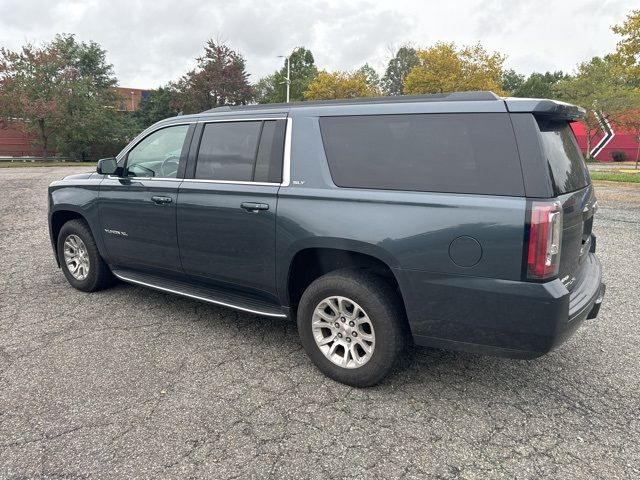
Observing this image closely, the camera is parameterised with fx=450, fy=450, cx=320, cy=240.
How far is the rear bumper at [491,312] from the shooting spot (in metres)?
2.32

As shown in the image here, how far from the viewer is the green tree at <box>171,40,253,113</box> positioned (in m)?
35.1

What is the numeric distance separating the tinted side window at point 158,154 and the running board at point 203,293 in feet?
3.01

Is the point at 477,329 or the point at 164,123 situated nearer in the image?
the point at 477,329

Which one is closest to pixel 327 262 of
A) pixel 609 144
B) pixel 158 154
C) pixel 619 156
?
pixel 158 154

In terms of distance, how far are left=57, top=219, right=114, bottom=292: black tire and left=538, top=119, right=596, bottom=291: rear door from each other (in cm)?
400

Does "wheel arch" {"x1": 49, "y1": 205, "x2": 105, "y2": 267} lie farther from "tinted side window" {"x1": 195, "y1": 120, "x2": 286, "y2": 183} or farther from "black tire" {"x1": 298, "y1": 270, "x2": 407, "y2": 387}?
"black tire" {"x1": 298, "y1": 270, "x2": 407, "y2": 387}

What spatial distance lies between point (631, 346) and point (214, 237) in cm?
332

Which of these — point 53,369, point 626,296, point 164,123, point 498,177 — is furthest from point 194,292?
point 626,296

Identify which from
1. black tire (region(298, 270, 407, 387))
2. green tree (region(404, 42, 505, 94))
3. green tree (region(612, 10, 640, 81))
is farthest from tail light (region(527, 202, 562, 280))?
green tree (region(404, 42, 505, 94))

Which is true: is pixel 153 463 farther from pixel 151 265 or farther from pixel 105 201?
pixel 105 201

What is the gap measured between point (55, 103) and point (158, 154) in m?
30.3

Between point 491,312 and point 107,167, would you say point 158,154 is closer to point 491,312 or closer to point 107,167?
point 107,167

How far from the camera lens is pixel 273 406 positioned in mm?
2705

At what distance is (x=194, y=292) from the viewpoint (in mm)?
3703
